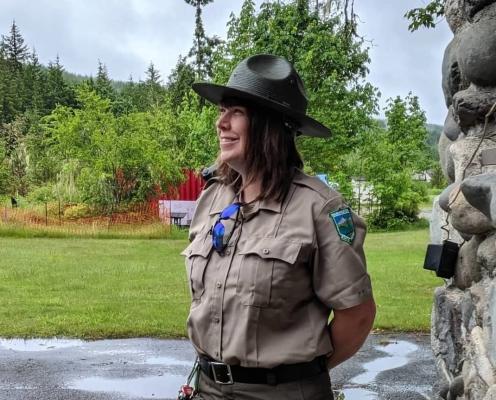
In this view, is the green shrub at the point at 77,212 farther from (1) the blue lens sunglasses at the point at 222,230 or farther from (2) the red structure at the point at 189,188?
(1) the blue lens sunglasses at the point at 222,230

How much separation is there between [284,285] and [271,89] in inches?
24.6

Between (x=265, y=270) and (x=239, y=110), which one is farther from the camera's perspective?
(x=239, y=110)

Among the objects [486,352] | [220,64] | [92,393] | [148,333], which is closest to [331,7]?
[148,333]

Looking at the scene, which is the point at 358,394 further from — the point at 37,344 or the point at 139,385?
the point at 37,344

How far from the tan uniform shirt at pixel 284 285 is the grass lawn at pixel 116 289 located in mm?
4915

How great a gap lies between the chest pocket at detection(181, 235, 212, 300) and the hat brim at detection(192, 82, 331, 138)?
0.47 meters

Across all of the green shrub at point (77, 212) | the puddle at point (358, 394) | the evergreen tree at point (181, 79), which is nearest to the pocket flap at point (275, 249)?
the puddle at point (358, 394)

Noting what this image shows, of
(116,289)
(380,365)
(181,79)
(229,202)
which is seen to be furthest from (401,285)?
(181,79)

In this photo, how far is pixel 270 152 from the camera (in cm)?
209

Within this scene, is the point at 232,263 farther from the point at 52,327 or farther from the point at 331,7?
the point at 331,7

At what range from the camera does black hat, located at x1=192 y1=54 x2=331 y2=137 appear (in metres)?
2.10

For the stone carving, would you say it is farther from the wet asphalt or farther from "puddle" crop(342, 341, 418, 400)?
the wet asphalt

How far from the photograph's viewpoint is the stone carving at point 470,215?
2.64 meters

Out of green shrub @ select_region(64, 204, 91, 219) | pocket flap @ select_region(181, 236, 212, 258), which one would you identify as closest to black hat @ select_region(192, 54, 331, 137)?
pocket flap @ select_region(181, 236, 212, 258)
